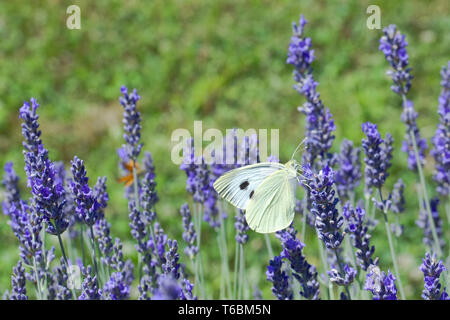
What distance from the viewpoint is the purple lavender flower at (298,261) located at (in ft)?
5.64

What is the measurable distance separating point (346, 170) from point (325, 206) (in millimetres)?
733

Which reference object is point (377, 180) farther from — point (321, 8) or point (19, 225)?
point (321, 8)

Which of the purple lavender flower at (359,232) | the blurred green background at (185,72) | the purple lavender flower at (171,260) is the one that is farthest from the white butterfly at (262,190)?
the blurred green background at (185,72)

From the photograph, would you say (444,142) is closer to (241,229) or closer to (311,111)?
(311,111)

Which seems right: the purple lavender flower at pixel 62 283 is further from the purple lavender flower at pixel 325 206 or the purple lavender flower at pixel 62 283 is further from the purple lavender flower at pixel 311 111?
the purple lavender flower at pixel 311 111

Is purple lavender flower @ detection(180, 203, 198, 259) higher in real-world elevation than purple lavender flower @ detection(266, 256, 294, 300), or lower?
higher

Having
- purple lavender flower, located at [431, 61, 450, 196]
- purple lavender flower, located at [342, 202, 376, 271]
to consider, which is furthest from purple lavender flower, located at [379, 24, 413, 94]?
purple lavender flower, located at [342, 202, 376, 271]

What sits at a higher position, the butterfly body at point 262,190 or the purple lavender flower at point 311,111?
the purple lavender flower at point 311,111

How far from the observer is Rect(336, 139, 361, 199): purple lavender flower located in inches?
91.6

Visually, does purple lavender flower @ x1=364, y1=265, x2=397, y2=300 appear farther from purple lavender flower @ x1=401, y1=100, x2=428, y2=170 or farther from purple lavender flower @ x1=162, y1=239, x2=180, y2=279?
purple lavender flower @ x1=401, y1=100, x2=428, y2=170

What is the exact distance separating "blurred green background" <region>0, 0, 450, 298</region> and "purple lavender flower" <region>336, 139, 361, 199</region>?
1.56 meters

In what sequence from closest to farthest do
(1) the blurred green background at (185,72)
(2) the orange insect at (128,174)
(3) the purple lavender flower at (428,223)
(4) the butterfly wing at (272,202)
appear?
(4) the butterfly wing at (272,202) < (3) the purple lavender flower at (428,223) < (2) the orange insect at (128,174) < (1) the blurred green background at (185,72)

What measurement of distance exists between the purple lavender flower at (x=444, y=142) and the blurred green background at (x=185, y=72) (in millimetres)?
1536
